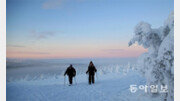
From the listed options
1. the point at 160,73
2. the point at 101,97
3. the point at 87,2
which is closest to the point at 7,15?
the point at 87,2

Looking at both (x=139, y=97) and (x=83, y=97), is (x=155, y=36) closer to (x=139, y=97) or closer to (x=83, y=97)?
(x=139, y=97)

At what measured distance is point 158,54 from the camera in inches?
295

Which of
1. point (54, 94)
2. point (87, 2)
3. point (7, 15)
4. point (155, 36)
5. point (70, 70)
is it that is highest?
point (87, 2)

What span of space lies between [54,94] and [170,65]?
222 inches

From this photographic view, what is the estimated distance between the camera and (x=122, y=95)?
9.79 m

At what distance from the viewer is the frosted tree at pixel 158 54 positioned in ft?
23.2

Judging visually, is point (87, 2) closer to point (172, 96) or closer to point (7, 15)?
point (7, 15)

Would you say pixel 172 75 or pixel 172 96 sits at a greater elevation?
pixel 172 75

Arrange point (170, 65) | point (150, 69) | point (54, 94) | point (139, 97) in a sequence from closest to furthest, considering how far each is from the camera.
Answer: point (170, 65)
point (150, 69)
point (139, 97)
point (54, 94)

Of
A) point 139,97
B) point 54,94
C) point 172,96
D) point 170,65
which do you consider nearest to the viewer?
point 170,65

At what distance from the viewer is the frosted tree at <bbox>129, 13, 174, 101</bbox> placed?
7.09m

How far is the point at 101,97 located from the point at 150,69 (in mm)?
2546

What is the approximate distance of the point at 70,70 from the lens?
46.2ft

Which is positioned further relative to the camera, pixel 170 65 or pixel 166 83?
pixel 166 83
